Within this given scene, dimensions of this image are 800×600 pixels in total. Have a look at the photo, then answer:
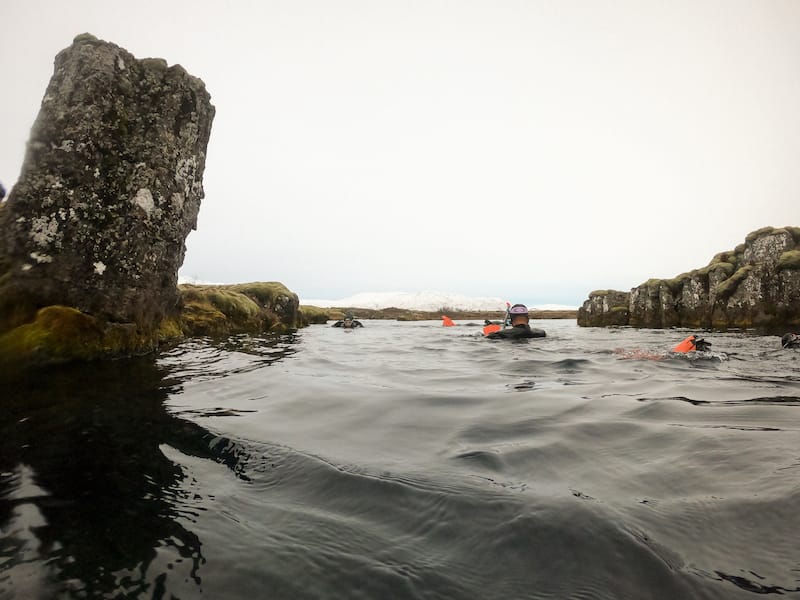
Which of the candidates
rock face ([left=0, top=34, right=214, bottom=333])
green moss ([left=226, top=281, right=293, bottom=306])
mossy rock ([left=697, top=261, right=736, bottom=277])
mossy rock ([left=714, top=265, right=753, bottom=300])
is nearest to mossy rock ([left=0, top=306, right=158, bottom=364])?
rock face ([left=0, top=34, right=214, bottom=333])

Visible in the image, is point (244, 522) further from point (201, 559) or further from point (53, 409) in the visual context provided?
point (53, 409)

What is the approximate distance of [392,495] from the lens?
293 centimetres

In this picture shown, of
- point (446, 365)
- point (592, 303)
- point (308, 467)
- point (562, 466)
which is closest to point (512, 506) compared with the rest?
point (562, 466)

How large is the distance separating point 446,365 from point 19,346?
31.0 feet

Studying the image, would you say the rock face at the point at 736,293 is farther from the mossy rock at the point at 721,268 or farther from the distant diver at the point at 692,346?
the distant diver at the point at 692,346

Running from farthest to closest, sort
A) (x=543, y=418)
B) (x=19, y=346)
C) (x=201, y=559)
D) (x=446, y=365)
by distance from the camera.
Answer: (x=446, y=365) → (x=19, y=346) → (x=543, y=418) → (x=201, y=559)

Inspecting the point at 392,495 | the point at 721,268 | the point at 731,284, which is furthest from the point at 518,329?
the point at 721,268

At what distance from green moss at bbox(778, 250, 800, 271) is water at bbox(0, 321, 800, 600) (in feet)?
102

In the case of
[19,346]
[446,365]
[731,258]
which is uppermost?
[731,258]

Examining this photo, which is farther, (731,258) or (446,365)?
(731,258)

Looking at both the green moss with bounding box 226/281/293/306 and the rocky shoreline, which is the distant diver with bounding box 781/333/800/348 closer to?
the rocky shoreline

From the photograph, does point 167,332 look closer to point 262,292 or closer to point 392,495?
point 392,495

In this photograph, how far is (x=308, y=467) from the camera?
3.41 metres

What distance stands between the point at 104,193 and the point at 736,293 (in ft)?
134
